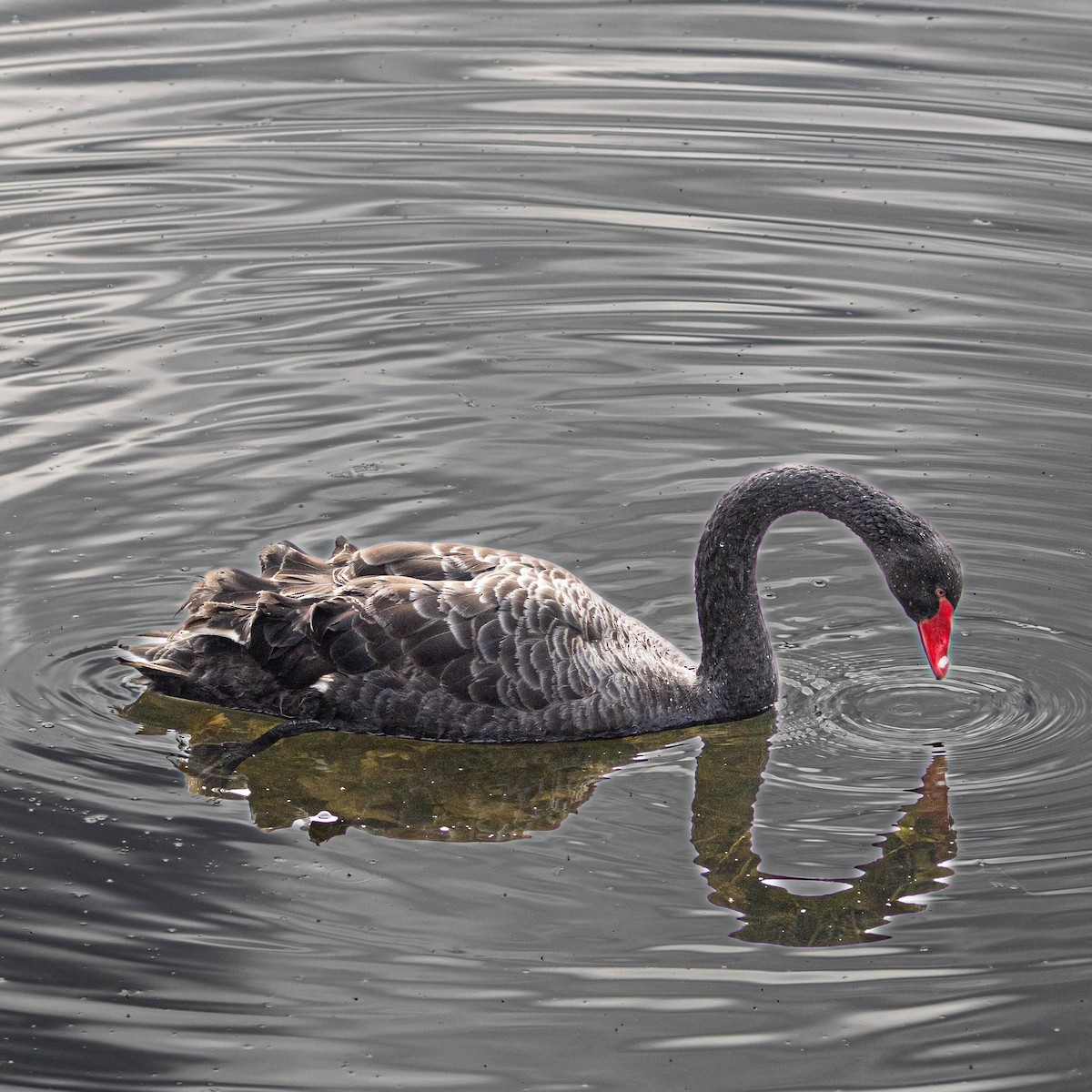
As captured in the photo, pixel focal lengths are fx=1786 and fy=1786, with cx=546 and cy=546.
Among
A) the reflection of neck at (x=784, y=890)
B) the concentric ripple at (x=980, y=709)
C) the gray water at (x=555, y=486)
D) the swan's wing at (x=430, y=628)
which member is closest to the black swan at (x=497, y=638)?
the swan's wing at (x=430, y=628)

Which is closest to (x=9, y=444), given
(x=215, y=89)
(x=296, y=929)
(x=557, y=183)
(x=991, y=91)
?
(x=296, y=929)

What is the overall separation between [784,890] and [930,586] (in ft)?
5.47

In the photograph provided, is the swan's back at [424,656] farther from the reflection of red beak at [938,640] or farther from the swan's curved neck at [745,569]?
the reflection of red beak at [938,640]

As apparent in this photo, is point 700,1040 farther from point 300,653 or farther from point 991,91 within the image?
point 991,91

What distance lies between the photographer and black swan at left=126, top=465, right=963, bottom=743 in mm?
8102

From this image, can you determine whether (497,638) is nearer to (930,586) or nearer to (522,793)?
(522,793)

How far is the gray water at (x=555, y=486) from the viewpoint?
636 centimetres

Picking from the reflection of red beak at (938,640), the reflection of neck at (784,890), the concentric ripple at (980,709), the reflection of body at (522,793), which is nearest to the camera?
the reflection of neck at (784,890)

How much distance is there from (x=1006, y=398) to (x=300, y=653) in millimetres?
5422

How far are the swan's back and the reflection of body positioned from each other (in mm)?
111

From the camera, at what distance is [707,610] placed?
28.0 feet

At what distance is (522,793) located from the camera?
786cm

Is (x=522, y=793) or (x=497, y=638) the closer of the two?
(x=522, y=793)

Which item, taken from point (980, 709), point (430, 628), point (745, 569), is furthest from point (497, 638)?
point (980, 709)
